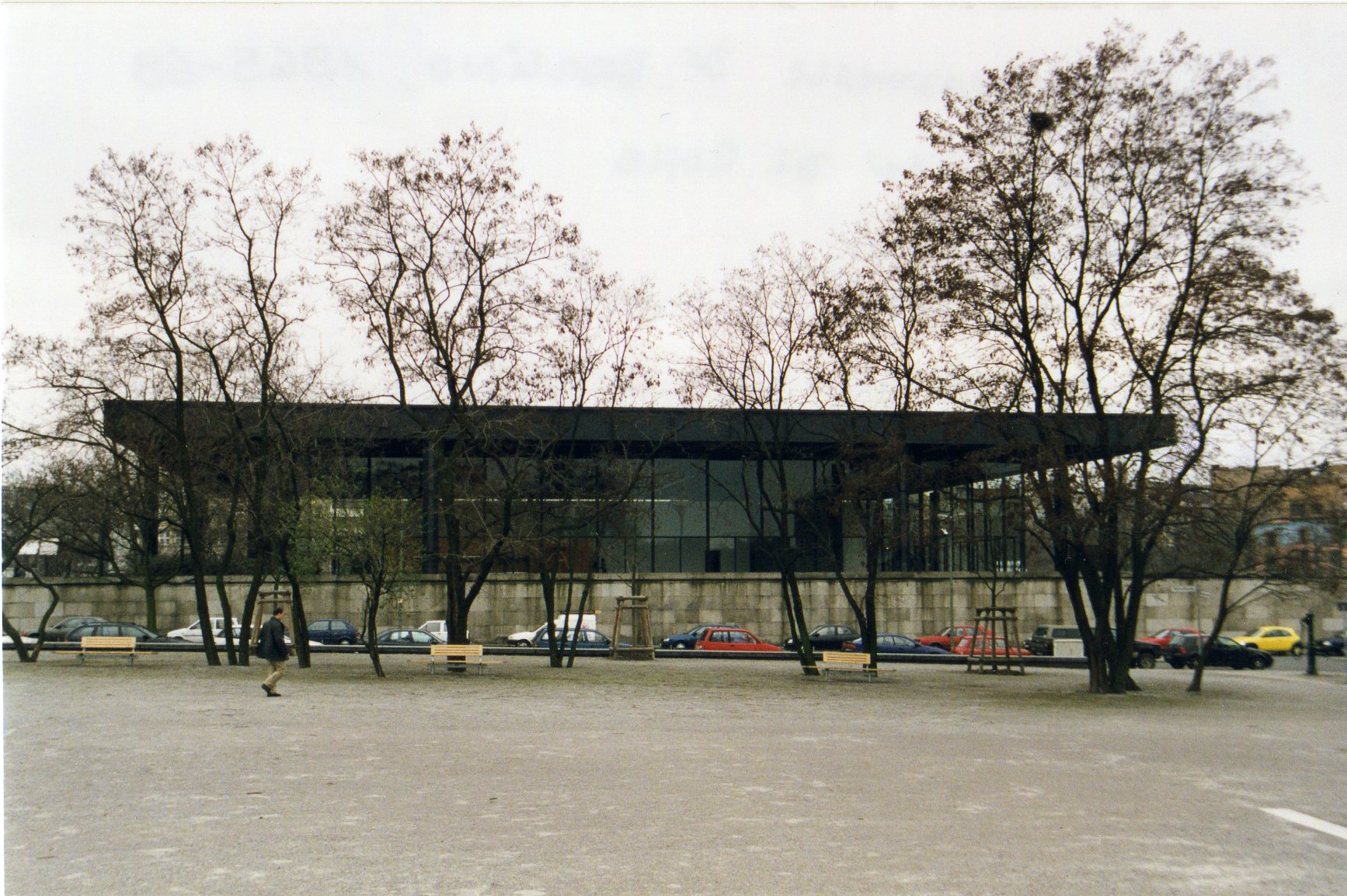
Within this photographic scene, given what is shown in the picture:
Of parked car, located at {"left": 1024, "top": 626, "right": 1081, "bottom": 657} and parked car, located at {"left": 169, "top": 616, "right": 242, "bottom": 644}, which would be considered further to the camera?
parked car, located at {"left": 169, "top": 616, "right": 242, "bottom": 644}

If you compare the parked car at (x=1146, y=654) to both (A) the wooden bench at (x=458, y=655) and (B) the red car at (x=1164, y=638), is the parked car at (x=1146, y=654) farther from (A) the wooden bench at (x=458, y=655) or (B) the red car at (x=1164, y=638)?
(A) the wooden bench at (x=458, y=655)

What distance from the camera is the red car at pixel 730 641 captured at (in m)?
46.5

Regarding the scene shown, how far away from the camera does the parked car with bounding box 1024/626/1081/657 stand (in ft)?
160

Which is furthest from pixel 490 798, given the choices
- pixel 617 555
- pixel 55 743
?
pixel 617 555

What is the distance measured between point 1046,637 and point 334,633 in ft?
89.9

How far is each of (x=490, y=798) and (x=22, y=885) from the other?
4404 mm

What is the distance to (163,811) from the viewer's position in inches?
423

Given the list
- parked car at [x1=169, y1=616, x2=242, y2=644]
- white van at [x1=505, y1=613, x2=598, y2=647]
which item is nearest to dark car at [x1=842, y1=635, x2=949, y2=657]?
white van at [x1=505, y1=613, x2=598, y2=647]

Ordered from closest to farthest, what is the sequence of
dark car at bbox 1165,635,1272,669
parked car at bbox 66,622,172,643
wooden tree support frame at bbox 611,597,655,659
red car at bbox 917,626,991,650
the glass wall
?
1. the glass wall
2. wooden tree support frame at bbox 611,597,655,659
3. parked car at bbox 66,622,172,643
4. dark car at bbox 1165,635,1272,669
5. red car at bbox 917,626,991,650

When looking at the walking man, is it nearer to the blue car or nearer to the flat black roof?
the flat black roof

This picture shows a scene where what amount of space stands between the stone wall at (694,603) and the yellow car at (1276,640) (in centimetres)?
109

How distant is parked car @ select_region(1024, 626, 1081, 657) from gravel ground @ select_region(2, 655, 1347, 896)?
25.6 metres

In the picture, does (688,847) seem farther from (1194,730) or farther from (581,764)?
(1194,730)

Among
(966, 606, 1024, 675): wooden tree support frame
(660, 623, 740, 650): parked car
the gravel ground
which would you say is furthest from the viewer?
(660, 623, 740, 650): parked car
